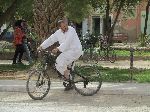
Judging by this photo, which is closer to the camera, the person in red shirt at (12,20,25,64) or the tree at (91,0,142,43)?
the person in red shirt at (12,20,25,64)

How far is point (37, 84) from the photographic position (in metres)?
12.3

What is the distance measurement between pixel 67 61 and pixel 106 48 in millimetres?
13371

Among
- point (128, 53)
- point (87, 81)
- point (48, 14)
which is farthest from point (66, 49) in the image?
point (128, 53)

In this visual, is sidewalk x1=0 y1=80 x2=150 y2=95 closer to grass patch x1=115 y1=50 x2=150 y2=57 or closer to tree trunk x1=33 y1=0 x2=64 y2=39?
tree trunk x1=33 y1=0 x2=64 y2=39

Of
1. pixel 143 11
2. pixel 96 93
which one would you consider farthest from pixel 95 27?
pixel 96 93

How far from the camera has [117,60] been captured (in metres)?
26.3

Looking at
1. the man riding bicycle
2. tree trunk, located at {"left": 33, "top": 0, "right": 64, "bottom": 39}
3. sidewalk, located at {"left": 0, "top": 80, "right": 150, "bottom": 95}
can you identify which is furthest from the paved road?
tree trunk, located at {"left": 33, "top": 0, "right": 64, "bottom": 39}

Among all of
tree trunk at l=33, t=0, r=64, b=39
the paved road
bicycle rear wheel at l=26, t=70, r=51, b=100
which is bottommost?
the paved road

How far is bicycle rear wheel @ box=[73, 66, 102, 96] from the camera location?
12.8 meters

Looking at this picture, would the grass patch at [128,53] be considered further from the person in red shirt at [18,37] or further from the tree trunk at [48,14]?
the tree trunk at [48,14]

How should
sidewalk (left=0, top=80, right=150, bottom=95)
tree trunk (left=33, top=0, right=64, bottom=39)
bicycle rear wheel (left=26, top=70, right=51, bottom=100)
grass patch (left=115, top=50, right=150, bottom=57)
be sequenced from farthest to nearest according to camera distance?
grass patch (left=115, top=50, right=150, bottom=57) → tree trunk (left=33, top=0, right=64, bottom=39) → sidewalk (left=0, top=80, right=150, bottom=95) → bicycle rear wheel (left=26, top=70, right=51, bottom=100)

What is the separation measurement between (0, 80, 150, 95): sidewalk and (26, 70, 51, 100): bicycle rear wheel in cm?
129

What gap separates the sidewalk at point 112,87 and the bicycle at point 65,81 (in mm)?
509

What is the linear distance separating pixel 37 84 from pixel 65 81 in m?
0.84
